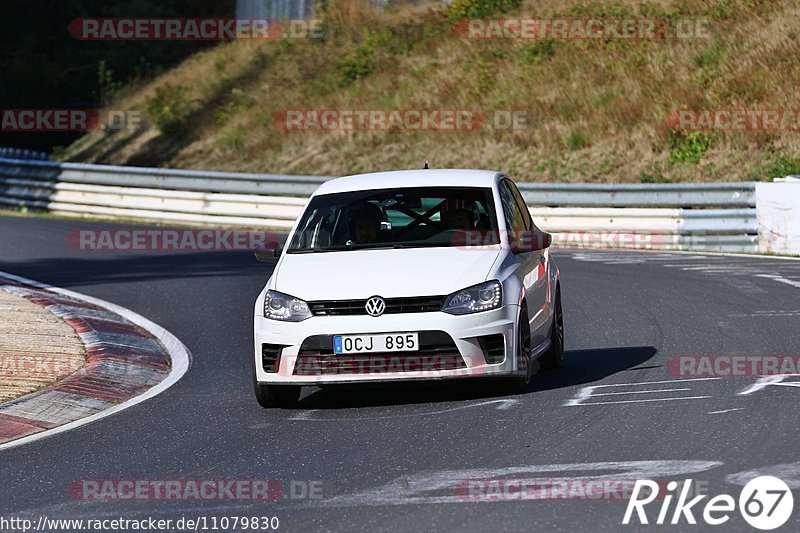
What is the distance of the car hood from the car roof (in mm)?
880

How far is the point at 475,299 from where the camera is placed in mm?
9242

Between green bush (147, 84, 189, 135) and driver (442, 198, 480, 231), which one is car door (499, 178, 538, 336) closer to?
driver (442, 198, 480, 231)

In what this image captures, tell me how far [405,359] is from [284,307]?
3.03 feet

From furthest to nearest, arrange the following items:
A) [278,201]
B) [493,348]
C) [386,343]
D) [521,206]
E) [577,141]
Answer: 1. [577,141]
2. [278,201]
3. [521,206]
4. [493,348]
5. [386,343]

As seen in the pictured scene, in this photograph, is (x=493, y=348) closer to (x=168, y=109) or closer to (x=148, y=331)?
(x=148, y=331)

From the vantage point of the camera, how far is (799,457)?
7.12 m

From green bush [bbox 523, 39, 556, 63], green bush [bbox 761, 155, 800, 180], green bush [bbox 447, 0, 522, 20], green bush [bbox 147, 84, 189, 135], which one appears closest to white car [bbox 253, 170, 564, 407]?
green bush [bbox 761, 155, 800, 180]

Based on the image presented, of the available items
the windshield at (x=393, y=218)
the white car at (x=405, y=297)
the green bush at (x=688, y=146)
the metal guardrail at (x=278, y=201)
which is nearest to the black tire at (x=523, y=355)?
the white car at (x=405, y=297)

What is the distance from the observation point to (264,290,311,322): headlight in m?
9.32

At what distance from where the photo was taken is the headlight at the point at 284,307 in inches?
367

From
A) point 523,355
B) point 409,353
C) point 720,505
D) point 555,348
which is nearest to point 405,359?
point 409,353

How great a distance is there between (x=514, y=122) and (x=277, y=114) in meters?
6.98

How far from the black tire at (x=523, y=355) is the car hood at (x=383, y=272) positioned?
427 mm

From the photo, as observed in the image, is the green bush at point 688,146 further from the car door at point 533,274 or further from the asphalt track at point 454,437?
the car door at point 533,274
